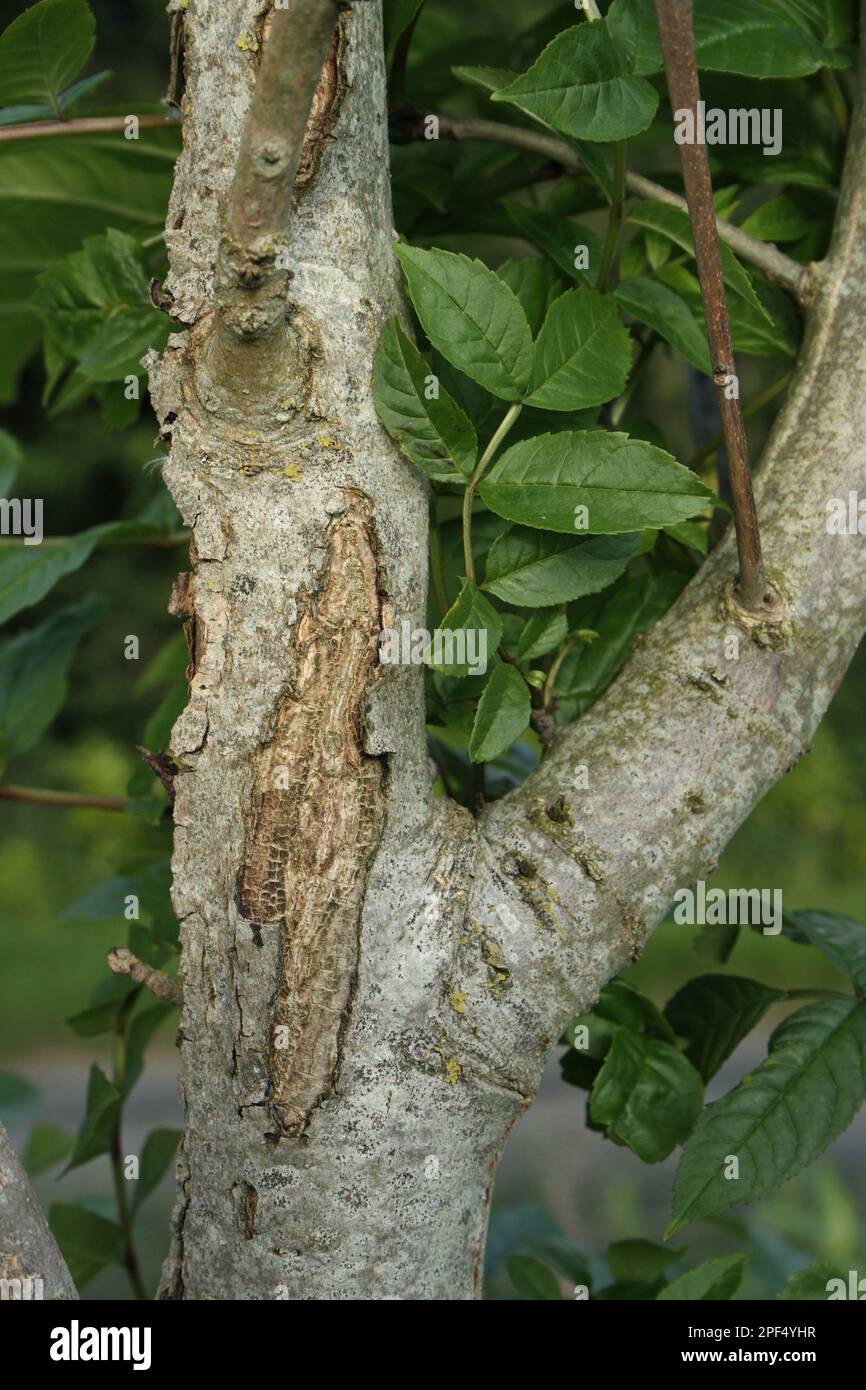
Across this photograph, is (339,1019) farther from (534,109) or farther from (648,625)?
(534,109)

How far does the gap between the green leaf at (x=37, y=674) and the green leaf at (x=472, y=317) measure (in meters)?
0.39

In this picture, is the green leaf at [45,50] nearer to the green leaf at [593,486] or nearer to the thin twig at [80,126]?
the thin twig at [80,126]

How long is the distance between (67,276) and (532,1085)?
1.48ft

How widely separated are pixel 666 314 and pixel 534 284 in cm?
7

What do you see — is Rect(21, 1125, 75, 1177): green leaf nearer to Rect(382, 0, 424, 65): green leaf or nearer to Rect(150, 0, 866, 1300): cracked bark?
Rect(150, 0, 866, 1300): cracked bark

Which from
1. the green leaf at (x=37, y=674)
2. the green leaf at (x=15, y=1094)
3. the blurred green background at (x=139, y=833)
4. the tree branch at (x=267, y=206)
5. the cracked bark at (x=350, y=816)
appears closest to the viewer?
the tree branch at (x=267, y=206)

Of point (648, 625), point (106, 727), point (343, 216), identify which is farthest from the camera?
point (106, 727)

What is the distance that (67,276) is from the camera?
606 mm

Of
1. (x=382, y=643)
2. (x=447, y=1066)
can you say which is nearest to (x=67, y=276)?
(x=382, y=643)

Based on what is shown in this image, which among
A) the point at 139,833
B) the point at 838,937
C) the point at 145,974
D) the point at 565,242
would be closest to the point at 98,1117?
the point at 145,974

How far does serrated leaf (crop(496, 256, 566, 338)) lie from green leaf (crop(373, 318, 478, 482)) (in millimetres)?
124

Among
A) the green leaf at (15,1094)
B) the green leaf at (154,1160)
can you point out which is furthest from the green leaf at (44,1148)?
the green leaf at (154,1160)

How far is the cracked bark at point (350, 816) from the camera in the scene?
440mm

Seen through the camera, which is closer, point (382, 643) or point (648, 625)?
point (382, 643)
